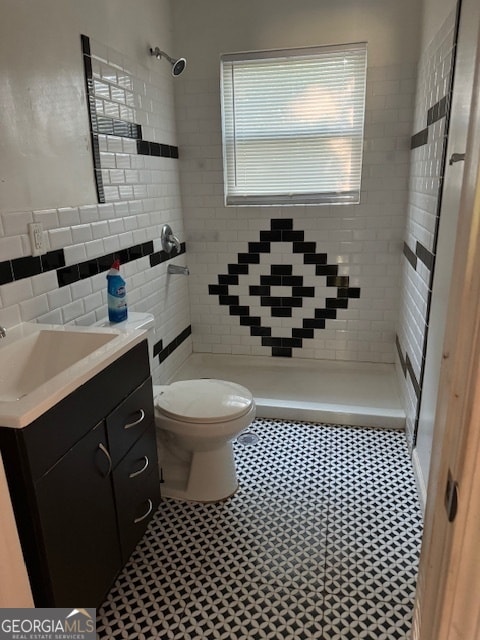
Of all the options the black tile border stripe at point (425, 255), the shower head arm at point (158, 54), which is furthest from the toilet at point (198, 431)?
the shower head arm at point (158, 54)

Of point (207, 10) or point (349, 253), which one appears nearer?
point (207, 10)

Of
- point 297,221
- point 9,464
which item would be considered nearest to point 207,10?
point 297,221

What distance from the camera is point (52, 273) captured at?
1.79 m

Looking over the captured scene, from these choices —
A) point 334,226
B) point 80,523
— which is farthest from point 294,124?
point 80,523

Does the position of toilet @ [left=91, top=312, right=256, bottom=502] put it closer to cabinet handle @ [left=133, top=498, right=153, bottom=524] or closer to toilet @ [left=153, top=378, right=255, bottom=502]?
toilet @ [left=153, top=378, right=255, bottom=502]

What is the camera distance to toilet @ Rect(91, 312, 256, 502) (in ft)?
6.30

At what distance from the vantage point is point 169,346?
3.02 m

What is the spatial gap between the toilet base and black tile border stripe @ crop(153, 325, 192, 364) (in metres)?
0.87

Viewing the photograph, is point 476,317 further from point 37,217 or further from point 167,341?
point 167,341

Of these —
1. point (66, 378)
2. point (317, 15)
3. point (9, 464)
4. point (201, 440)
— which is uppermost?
point (317, 15)

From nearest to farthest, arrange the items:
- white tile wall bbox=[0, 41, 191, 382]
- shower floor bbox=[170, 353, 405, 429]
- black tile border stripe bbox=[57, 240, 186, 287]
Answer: white tile wall bbox=[0, 41, 191, 382], black tile border stripe bbox=[57, 240, 186, 287], shower floor bbox=[170, 353, 405, 429]

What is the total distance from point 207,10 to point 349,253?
5.61 ft

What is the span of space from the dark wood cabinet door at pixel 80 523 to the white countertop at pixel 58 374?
181 mm

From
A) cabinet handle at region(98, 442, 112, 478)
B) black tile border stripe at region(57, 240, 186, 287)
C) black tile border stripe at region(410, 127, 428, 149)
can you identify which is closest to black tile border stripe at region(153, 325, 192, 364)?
black tile border stripe at region(57, 240, 186, 287)
